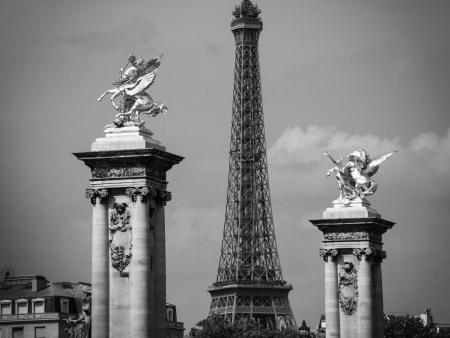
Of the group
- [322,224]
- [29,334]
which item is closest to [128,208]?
[322,224]

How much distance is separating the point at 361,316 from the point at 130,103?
25674 millimetres

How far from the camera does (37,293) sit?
6112 inches

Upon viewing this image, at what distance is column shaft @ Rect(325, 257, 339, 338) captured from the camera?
380 ft

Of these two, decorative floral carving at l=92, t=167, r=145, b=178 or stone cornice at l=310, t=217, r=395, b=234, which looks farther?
stone cornice at l=310, t=217, r=395, b=234

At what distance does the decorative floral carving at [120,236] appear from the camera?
9331cm

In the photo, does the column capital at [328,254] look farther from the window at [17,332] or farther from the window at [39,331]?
the window at [17,332]

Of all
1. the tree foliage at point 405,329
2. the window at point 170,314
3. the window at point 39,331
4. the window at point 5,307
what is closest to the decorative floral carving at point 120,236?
the window at point 39,331

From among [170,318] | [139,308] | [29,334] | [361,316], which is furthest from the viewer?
[170,318]

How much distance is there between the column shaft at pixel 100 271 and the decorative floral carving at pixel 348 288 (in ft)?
81.3

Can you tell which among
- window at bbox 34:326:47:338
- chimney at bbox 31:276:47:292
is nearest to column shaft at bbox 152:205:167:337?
window at bbox 34:326:47:338

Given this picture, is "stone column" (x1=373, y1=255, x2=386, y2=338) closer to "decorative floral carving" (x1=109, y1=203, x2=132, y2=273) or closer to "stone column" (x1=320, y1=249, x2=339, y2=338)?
"stone column" (x1=320, y1=249, x2=339, y2=338)

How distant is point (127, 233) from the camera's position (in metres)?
93.6

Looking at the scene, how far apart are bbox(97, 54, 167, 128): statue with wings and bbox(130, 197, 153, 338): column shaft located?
13.8ft

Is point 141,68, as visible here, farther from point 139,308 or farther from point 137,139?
point 139,308
